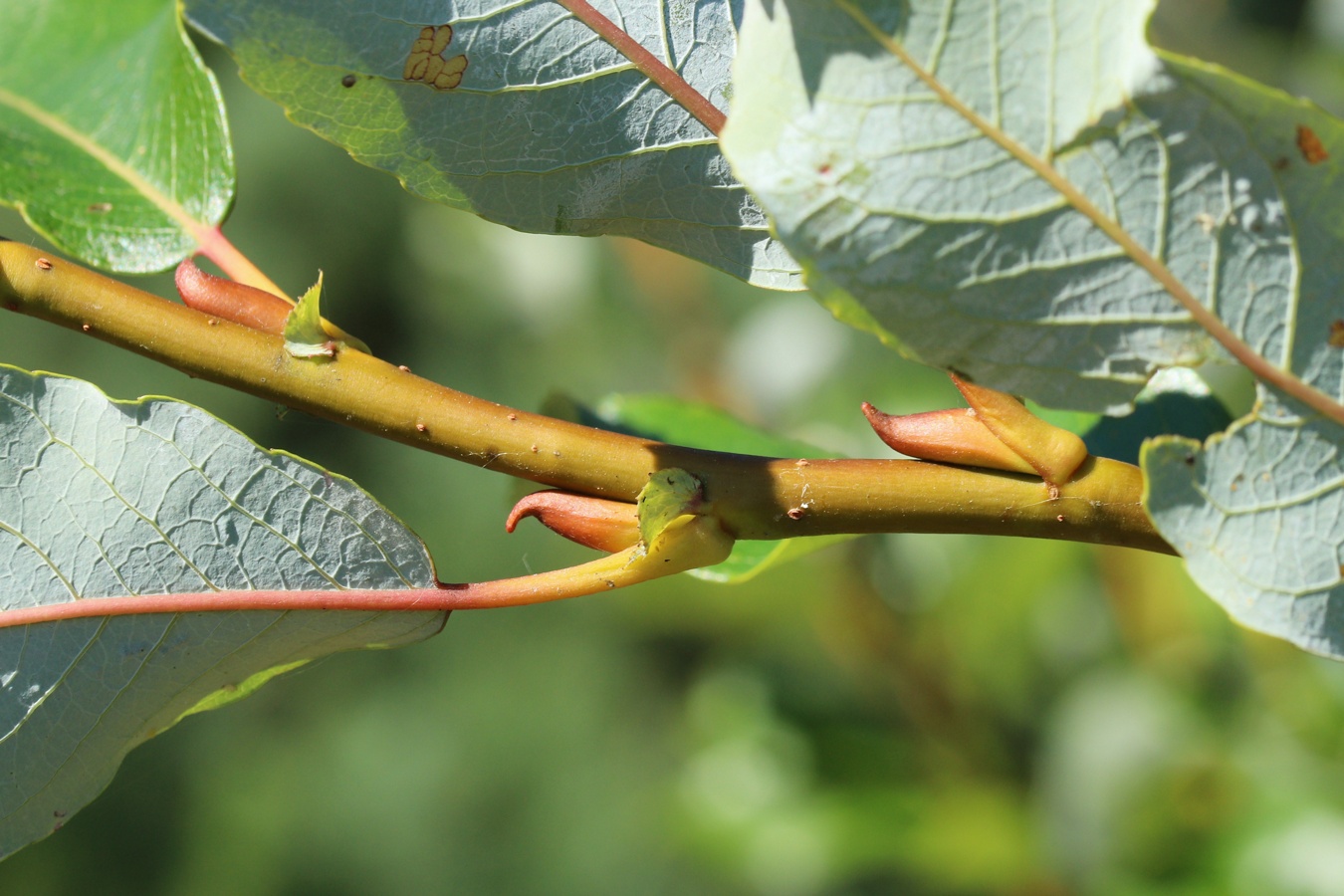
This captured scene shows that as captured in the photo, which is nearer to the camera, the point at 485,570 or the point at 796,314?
the point at 796,314

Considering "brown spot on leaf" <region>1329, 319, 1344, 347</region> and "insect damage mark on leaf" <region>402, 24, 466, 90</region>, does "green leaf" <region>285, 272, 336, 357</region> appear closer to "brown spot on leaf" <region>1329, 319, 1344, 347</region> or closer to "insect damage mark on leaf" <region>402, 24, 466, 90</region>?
"insect damage mark on leaf" <region>402, 24, 466, 90</region>

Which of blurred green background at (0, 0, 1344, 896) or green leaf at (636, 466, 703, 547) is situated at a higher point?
green leaf at (636, 466, 703, 547)

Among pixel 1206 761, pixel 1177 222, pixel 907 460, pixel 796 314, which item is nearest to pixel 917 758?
pixel 1206 761

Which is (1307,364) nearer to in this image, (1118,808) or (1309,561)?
(1309,561)

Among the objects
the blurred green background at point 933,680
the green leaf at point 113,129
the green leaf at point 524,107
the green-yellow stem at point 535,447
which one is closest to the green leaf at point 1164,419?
the green-yellow stem at point 535,447

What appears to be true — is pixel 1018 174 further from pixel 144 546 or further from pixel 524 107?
pixel 144 546

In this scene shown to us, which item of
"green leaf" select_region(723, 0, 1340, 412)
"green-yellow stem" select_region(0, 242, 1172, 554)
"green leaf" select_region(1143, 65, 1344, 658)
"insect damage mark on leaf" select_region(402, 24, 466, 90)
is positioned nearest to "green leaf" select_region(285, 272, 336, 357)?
"green-yellow stem" select_region(0, 242, 1172, 554)

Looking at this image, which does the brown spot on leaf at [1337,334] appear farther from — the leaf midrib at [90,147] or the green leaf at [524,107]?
the leaf midrib at [90,147]
